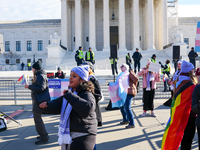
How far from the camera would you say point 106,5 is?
3828 centimetres

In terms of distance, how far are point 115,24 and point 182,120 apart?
41471 millimetres

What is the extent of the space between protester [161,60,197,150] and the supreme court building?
33972mm

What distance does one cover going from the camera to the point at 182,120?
154 inches

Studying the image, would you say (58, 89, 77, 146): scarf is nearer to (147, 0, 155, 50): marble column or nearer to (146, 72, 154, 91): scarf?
(146, 72, 154, 91): scarf

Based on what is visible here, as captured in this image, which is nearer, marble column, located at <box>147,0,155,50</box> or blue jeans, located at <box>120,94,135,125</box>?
blue jeans, located at <box>120,94,135,125</box>

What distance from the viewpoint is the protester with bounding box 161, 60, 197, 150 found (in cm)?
390

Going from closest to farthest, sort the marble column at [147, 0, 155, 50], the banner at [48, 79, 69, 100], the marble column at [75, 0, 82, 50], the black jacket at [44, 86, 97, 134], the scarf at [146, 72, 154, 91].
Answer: the black jacket at [44, 86, 97, 134]
the scarf at [146, 72, 154, 91]
the banner at [48, 79, 69, 100]
the marble column at [147, 0, 155, 50]
the marble column at [75, 0, 82, 50]

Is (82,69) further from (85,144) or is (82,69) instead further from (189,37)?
(189,37)

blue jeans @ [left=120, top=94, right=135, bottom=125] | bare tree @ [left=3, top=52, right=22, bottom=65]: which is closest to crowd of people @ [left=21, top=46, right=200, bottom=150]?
blue jeans @ [left=120, top=94, right=135, bottom=125]

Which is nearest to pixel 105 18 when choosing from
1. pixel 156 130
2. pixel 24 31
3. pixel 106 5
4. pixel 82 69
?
pixel 106 5

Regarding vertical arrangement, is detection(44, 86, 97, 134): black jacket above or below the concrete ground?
above

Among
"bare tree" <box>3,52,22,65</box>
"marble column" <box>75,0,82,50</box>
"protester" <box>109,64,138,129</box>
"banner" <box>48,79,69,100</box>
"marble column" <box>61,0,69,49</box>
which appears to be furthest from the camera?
"bare tree" <box>3,52,22,65</box>

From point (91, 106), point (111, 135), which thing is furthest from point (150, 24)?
point (91, 106)

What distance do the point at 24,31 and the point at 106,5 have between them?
1002 inches
